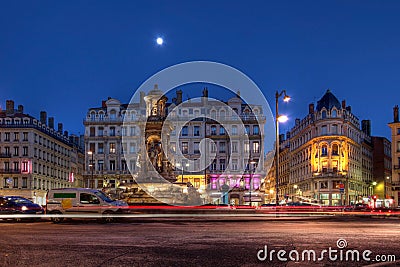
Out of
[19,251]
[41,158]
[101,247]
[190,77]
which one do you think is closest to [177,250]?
[101,247]

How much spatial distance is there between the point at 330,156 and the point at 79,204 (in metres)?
77.4

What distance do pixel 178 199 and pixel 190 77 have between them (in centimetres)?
1067

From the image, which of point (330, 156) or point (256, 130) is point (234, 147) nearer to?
point (256, 130)

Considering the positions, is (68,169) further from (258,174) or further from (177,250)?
(177,250)

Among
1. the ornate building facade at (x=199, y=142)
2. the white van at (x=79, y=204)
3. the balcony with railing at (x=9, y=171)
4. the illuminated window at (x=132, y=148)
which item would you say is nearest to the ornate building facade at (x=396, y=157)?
the ornate building facade at (x=199, y=142)

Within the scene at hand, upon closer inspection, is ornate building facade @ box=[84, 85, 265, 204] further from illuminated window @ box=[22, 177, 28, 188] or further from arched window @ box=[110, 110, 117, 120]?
illuminated window @ box=[22, 177, 28, 188]

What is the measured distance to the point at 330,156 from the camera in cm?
9994

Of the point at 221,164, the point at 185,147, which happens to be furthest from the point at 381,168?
the point at 185,147

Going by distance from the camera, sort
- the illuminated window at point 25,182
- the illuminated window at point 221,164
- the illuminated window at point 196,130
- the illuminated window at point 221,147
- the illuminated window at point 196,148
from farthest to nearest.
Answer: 1. the illuminated window at point 196,130
2. the illuminated window at point 221,147
3. the illuminated window at point 196,148
4. the illuminated window at point 221,164
5. the illuminated window at point 25,182

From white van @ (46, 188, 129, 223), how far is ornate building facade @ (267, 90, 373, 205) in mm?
68072

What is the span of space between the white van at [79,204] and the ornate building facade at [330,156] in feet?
223

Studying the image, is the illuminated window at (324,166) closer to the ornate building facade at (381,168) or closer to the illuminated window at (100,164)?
the ornate building facade at (381,168)

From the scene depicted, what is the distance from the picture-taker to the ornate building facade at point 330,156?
9931cm

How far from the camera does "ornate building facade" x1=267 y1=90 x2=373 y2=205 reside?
99312mm
